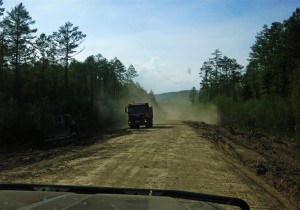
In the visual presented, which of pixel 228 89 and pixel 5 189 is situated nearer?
pixel 5 189

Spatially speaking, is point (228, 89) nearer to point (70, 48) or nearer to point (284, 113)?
point (70, 48)

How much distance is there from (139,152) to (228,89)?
3743 inches

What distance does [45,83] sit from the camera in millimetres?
77750

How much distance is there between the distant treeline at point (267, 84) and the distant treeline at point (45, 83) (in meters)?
19.9

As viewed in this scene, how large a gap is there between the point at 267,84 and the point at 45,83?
127 ft

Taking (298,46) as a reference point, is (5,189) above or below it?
below

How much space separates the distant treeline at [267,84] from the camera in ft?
129

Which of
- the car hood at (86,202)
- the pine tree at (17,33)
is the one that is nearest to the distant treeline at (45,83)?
the pine tree at (17,33)

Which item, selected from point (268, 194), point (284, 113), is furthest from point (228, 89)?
point (268, 194)

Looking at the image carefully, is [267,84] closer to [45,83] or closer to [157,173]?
[45,83]

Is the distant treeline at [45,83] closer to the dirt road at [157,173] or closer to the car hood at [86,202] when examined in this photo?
the dirt road at [157,173]

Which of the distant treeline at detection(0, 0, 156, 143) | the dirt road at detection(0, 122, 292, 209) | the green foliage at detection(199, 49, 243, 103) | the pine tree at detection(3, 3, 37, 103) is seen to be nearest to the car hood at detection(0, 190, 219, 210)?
the dirt road at detection(0, 122, 292, 209)

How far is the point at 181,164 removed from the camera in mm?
15789

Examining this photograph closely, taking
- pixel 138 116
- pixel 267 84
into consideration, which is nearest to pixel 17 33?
pixel 138 116
